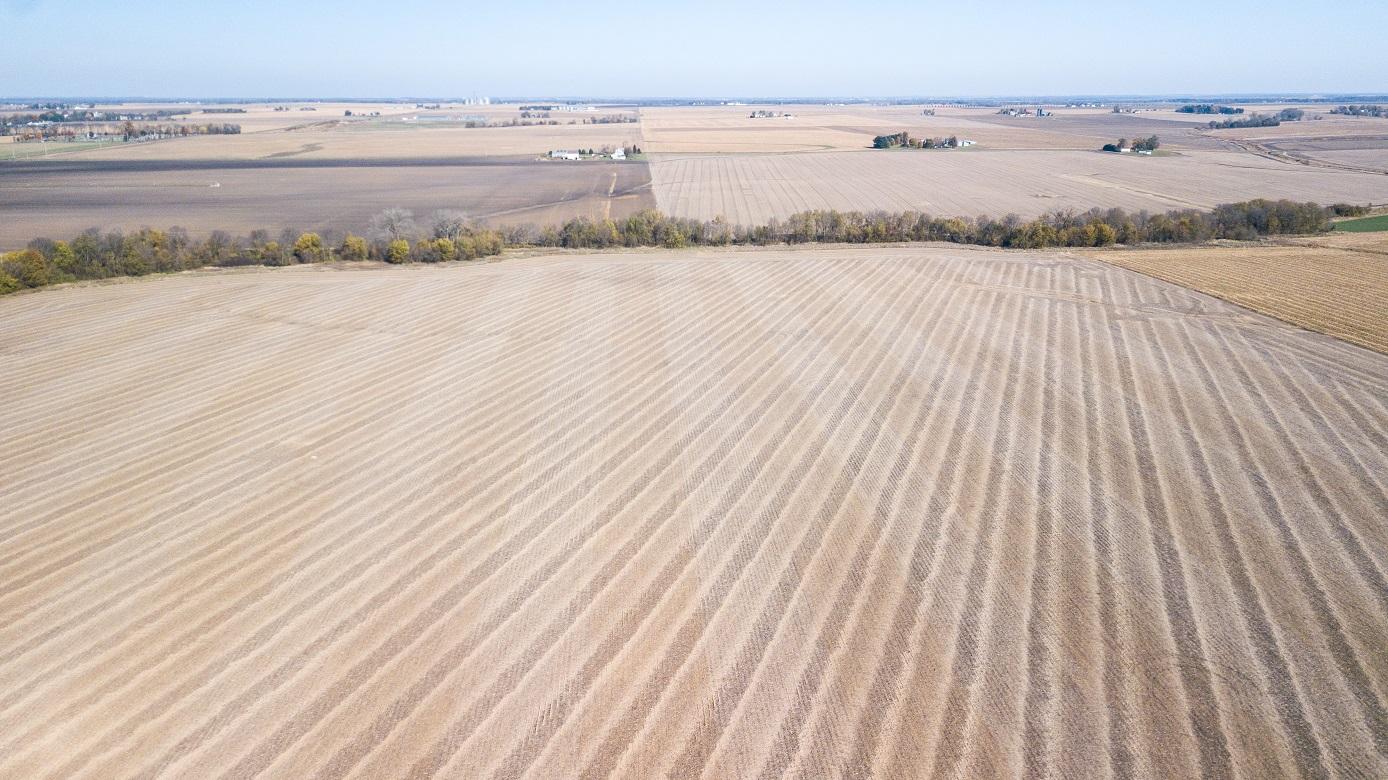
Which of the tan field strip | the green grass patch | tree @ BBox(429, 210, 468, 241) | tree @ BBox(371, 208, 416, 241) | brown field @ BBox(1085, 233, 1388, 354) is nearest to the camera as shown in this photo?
the tan field strip

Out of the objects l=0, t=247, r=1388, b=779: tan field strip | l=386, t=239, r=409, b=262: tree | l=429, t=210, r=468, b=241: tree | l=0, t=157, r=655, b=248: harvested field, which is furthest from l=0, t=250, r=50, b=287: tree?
l=429, t=210, r=468, b=241: tree

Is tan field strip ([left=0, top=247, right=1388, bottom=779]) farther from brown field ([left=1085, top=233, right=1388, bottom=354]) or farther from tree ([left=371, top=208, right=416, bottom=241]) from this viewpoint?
tree ([left=371, top=208, right=416, bottom=241])

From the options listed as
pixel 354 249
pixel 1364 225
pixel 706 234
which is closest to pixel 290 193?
pixel 354 249

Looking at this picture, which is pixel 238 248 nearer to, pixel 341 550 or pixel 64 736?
pixel 341 550

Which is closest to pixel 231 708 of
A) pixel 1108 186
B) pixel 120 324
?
pixel 120 324

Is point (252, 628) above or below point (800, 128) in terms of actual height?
below

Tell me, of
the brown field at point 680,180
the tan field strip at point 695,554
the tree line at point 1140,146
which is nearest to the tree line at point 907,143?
the brown field at point 680,180
